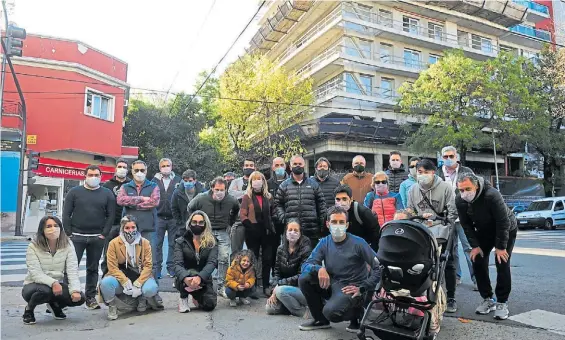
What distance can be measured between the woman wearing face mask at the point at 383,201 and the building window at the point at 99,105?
63.0ft

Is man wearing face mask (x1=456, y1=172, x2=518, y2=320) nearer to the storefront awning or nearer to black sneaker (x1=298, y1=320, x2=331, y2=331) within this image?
black sneaker (x1=298, y1=320, x2=331, y2=331)

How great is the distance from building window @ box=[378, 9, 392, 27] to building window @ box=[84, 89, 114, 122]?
2110 centimetres

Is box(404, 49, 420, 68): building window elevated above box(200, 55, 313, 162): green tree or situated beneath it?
elevated above

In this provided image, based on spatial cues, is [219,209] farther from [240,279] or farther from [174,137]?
[174,137]

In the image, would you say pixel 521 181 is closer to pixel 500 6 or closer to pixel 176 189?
pixel 500 6

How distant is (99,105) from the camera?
22547 mm

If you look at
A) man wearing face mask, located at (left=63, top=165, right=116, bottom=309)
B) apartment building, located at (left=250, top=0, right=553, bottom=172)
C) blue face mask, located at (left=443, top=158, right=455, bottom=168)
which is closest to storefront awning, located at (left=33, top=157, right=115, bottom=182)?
apartment building, located at (left=250, top=0, right=553, bottom=172)

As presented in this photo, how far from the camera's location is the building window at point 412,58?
34.4m

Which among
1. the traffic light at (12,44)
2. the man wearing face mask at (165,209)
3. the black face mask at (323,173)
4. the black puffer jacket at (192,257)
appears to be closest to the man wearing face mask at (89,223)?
the black puffer jacket at (192,257)

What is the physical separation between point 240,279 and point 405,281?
268 centimetres

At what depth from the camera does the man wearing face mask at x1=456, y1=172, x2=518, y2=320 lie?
4.72m

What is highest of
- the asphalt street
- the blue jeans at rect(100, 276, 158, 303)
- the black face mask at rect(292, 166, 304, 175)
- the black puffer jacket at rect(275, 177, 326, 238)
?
the black face mask at rect(292, 166, 304, 175)

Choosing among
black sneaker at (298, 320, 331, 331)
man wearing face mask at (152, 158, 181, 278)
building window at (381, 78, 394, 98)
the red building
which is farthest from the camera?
building window at (381, 78, 394, 98)

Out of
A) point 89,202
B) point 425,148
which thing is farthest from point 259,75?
point 89,202
